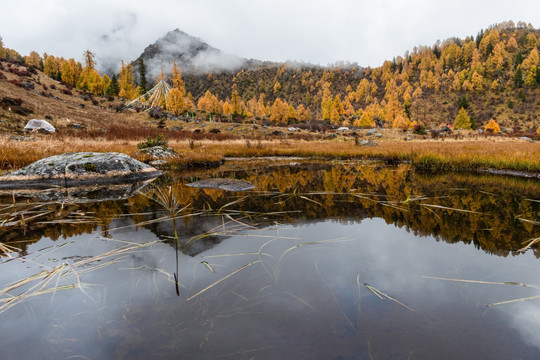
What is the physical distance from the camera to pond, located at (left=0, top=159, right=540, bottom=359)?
7.63ft

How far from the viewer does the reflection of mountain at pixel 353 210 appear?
4926mm

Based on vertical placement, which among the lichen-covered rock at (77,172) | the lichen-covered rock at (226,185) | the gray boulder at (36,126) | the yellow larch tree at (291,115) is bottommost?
the lichen-covered rock at (226,185)

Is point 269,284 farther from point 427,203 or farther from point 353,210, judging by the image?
point 427,203

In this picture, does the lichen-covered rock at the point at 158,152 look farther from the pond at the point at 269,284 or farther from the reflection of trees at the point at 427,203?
the pond at the point at 269,284

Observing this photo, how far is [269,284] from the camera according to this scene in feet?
10.6

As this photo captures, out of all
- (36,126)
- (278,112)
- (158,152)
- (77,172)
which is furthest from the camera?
(278,112)

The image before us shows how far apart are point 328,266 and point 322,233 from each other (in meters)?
1.38

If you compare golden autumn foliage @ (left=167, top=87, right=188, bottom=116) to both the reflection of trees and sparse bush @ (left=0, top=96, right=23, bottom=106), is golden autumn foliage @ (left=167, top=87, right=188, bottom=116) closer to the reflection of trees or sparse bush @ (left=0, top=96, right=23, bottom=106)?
sparse bush @ (left=0, top=96, right=23, bottom=106)

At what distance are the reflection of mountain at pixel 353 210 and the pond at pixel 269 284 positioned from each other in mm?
68

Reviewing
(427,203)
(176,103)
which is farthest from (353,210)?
(176,103)

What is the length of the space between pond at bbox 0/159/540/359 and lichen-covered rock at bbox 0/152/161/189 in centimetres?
458

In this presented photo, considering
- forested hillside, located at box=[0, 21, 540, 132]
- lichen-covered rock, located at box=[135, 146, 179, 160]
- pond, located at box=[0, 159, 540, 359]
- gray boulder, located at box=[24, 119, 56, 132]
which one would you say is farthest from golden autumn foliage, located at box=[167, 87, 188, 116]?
pond, located at box=[0, 159, 540, 359]

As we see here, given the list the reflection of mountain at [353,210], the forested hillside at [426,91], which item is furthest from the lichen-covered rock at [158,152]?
the forested hillside at [426,91]

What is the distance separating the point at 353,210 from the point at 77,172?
11.1 meters
